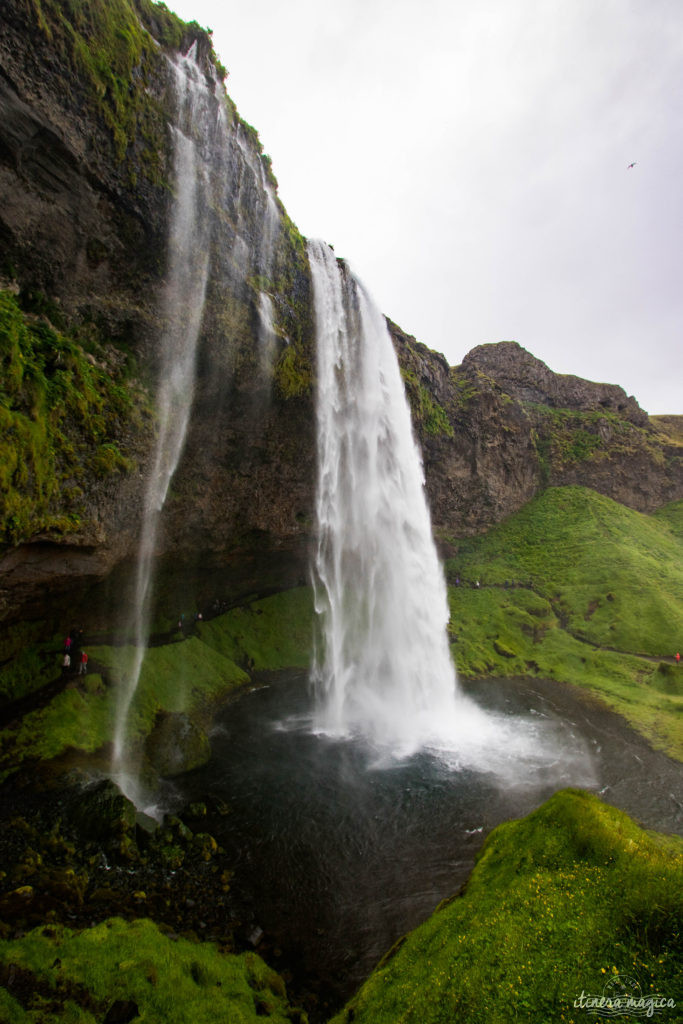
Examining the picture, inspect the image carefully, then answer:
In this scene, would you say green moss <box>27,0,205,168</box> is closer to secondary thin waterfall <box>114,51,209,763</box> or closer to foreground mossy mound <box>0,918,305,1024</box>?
secondary thin waterfall <box>114,51,209,763</box>

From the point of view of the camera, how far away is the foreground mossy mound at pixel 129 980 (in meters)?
6.43

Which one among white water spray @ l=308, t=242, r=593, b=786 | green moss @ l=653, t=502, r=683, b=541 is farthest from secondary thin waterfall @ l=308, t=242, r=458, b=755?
green moss @ l=653, t=502, r=683, b=541

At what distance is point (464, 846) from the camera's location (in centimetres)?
1322

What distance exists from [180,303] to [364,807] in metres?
20.4

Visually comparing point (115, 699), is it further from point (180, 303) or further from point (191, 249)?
point (191, 249)

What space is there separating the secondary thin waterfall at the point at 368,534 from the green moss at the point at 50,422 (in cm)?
1235

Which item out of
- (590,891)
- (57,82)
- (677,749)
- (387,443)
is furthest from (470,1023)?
(387,443)

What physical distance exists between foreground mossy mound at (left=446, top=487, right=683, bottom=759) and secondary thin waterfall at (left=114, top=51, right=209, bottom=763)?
2266 centimetres

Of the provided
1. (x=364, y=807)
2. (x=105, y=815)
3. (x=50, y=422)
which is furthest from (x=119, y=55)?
(x=364, y=807)

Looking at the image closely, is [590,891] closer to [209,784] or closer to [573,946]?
[573,946]

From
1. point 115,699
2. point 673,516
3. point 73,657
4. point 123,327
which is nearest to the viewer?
point 123,327

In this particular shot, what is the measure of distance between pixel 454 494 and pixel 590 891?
42441 millimetres

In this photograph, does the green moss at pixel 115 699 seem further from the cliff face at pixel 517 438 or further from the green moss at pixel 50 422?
the cliff face at pixel 517 438

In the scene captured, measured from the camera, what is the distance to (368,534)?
30.0 m
